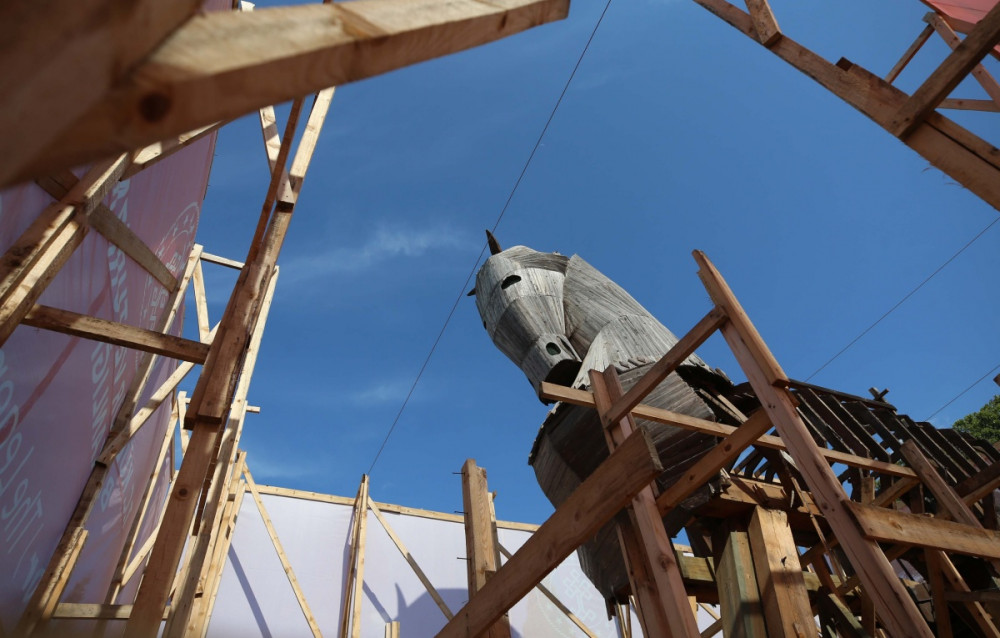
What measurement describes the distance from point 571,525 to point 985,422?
25180 mm

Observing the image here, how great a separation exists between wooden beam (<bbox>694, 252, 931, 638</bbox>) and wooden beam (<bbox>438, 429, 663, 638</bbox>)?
1.44 meters

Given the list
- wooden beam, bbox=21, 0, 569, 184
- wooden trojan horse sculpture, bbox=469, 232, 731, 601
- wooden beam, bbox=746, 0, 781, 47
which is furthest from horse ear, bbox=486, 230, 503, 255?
wooden beam, bbox=21, 0, 569, 184

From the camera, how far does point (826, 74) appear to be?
3.02 metres

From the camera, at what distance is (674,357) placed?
12.5 feet

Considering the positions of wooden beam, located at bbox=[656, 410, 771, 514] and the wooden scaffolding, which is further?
wooden beam, located at bbox=[656, 410, 771, 514]

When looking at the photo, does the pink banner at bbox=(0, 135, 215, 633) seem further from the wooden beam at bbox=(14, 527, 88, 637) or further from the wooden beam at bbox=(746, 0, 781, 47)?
the wooden beam at bbox=(746, 0, 781, 47)

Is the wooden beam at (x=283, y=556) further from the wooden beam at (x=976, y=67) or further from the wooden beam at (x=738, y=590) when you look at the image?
the wooden beam at (x=976, y=67)

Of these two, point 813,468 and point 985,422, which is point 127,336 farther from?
point 985,422

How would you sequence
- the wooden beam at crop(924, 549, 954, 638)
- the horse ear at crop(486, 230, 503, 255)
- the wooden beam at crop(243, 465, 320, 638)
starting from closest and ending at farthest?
1. the wooden beam at crop(924, 549, 954, 638)
2. the horse ear at crop(486, 230, 503, 255)
3. the wooden beam at crop(243, 465, 320, 638)

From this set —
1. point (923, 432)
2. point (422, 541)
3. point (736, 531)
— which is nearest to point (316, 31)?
point (736, 531)

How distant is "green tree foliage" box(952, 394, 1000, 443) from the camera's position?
2038 cm

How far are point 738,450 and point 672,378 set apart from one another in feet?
6.15

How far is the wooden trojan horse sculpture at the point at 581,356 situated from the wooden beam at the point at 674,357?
1.30 m

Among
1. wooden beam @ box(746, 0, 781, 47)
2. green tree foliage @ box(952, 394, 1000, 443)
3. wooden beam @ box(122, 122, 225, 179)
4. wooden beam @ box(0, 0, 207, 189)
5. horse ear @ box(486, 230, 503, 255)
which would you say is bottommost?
wooden beam @ box(0, 0, 207, 189)
